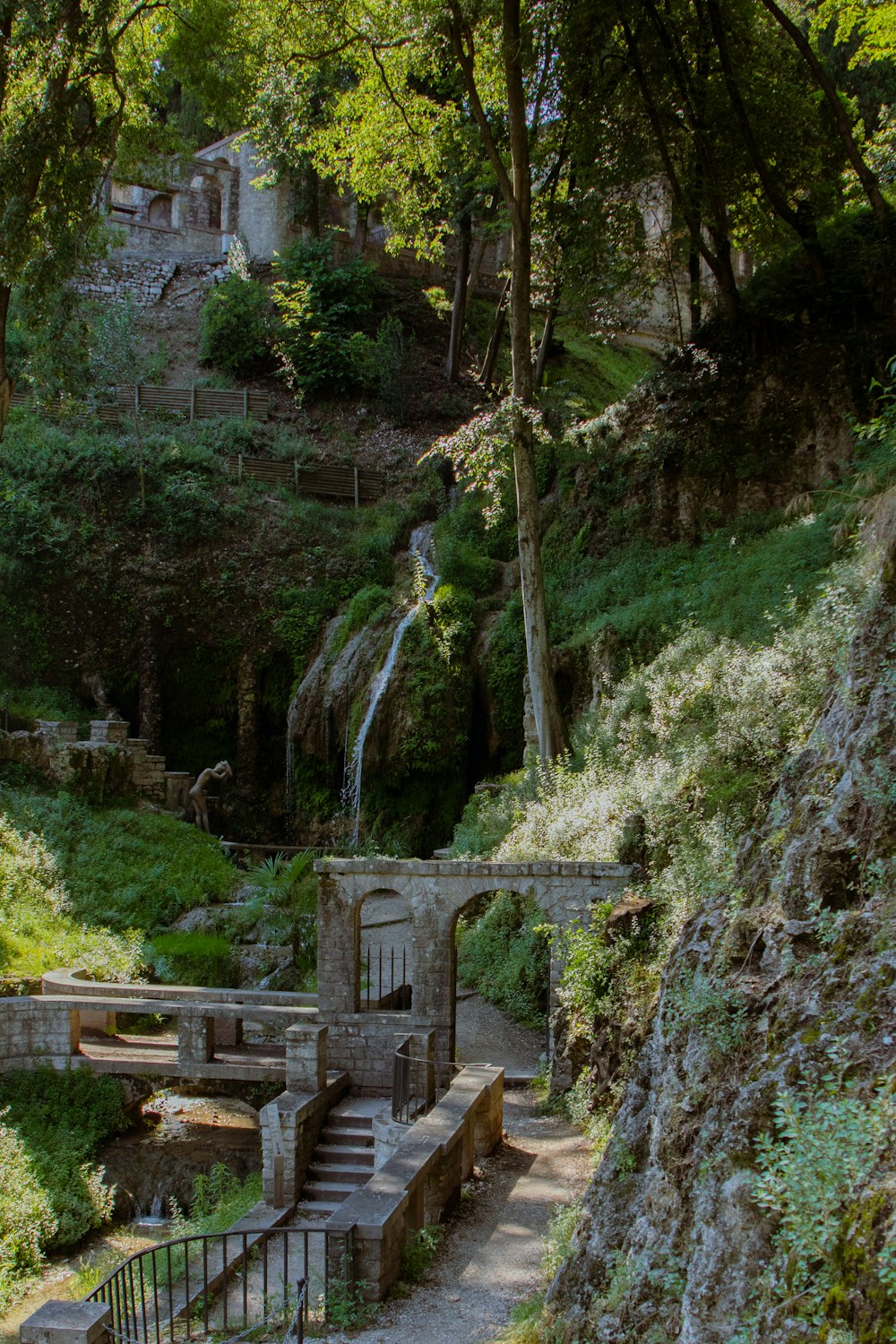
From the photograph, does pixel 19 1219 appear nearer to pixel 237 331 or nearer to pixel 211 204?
pixel 237 331

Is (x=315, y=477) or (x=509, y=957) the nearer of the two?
(x=509, y=957)

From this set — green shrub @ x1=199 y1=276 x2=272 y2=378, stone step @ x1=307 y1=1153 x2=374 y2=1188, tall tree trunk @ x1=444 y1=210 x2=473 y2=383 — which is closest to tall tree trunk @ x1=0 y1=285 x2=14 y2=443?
stone step @ x1=307 y1=1153 x2=374 y2=1188

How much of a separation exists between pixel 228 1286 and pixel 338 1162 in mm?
2219

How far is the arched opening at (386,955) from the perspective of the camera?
13.6 meters

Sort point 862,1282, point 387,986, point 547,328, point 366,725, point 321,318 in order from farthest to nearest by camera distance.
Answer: point 321,318, point 547,328, point 366,725, point 387,986, point 862,1282

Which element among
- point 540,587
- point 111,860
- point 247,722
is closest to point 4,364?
point 540,587

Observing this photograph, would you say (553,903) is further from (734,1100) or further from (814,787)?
(734,1100)

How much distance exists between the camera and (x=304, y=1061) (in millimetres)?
11328

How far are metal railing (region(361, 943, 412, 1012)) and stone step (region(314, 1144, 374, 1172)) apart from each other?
5.94ft

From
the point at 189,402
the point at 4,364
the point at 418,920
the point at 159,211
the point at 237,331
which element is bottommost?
the point at 418,920

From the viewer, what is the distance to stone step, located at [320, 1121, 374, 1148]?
11109mm

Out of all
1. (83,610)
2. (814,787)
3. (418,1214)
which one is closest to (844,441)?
(814,787)

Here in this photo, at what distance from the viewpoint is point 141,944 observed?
15664mm

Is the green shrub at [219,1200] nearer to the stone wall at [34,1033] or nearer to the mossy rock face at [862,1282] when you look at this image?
the stone wall at [34,1033]
